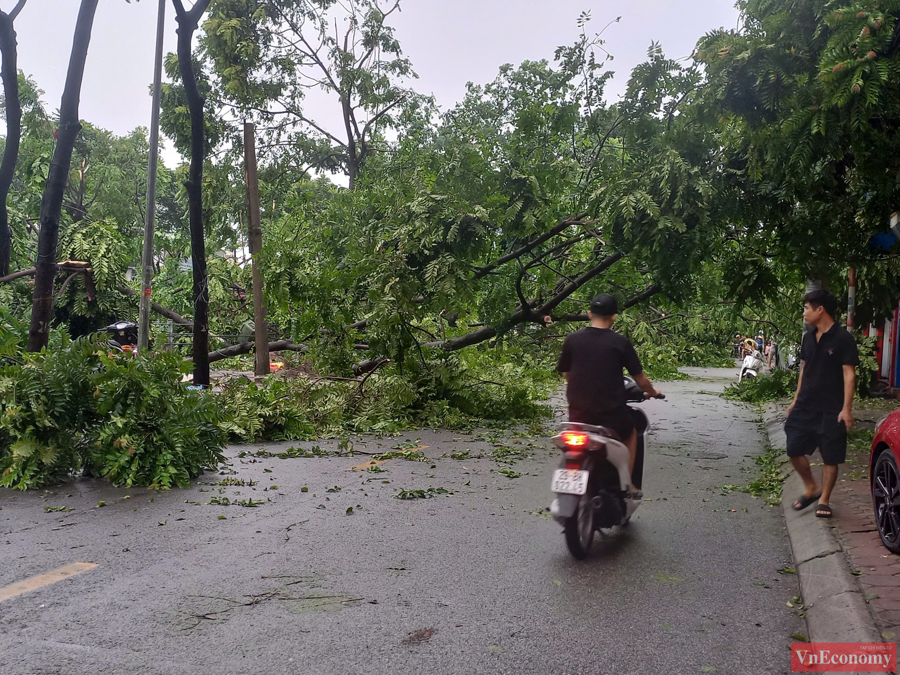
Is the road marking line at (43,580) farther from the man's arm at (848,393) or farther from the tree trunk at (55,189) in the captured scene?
the tree trunk at (55,189)

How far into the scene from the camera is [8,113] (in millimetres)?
17906

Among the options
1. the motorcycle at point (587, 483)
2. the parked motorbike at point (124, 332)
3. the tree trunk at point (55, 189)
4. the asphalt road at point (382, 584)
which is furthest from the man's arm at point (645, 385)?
the parked motorbike at point (124, 332)

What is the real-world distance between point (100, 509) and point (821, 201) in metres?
9.44

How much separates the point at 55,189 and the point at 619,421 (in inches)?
465

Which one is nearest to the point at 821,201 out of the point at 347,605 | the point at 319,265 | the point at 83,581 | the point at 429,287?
the point at 429,287

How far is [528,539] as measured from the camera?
6184 millimetres

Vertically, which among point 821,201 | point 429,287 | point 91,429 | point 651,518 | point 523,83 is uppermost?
point 523,83

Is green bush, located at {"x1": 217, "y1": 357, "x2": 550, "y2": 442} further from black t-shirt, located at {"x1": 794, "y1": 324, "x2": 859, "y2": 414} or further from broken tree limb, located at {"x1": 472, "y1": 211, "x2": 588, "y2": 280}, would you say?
black t-shirt, located at {"x1": 794, "y1": 324, "x2": 859, "y2": 414}

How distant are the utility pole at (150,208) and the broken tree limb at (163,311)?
2947 millimetres

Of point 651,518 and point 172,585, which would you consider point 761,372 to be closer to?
point 651,518

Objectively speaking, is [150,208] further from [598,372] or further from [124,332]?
[598,372]

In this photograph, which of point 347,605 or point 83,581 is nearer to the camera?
point 347,605

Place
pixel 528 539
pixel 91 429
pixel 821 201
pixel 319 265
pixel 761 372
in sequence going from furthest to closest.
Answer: pixel 761 372 → pixel 319 265 → pixel 821 201 → pixel 91 429 → pixel 528 539

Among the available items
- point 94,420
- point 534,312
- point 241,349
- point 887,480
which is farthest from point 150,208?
point 887,480
